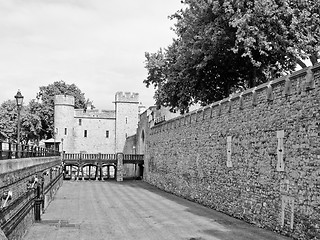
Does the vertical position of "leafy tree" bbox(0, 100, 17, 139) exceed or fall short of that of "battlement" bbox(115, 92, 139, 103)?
it falls short

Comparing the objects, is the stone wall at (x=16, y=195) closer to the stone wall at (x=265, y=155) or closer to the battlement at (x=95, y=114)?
the stone wall at (x=265, y=155)

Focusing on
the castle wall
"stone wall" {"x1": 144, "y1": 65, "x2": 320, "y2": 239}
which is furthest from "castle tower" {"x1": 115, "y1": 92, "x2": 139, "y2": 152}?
"stone wall" {"x1": 144, "y1": 65, "x2": 320, "y2": 239}

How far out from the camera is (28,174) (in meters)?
15.4

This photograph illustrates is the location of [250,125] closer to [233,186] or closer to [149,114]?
[233,186]

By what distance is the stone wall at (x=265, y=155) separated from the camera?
1356cm

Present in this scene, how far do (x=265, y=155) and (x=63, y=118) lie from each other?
5906cm

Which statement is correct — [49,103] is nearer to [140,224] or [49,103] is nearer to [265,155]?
[140,224]

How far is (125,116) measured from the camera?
75.8 m

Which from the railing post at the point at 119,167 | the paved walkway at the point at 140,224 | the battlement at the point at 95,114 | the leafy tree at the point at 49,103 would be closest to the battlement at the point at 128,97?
the battlement at the point at 95,114

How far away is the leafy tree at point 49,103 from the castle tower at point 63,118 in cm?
406

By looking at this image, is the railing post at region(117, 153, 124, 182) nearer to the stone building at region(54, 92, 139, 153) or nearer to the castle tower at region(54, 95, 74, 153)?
the castle tower at region(54, 95, 74, 153)

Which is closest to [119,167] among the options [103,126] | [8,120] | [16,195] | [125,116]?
[125,116]

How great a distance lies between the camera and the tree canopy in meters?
23.3

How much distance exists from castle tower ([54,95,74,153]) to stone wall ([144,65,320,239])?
47726mm
